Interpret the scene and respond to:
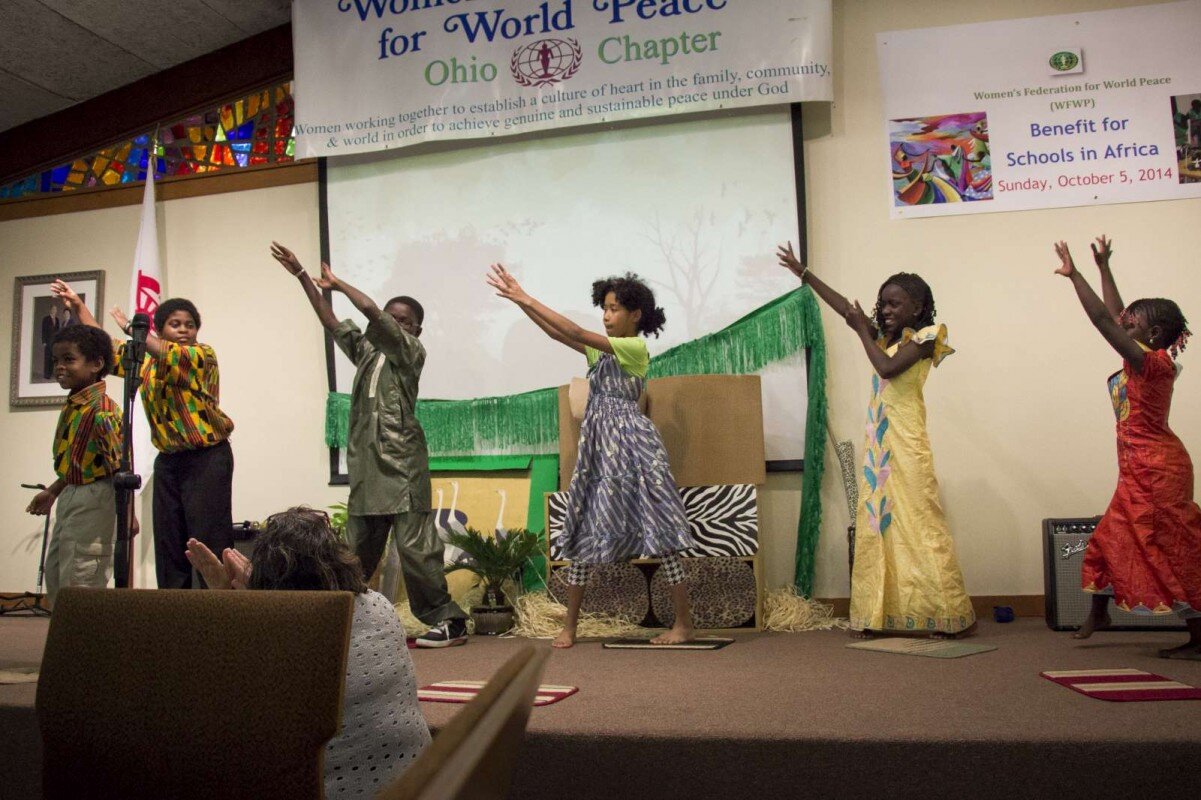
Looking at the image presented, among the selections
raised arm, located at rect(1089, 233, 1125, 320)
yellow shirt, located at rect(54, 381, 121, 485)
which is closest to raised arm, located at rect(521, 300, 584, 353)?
yellow shirt, located at rect(54, 381, 121, 485)

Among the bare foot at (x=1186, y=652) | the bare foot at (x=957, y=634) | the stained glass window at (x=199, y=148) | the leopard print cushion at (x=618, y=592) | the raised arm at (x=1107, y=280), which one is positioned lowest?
the bare foot at (x=957, y=634)

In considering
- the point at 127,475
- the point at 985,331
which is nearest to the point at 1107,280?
the point at 985,331

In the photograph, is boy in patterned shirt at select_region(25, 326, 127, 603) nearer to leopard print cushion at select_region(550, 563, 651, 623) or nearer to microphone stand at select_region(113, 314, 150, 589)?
microphone stand at select_region(113, 314, 150, 589)

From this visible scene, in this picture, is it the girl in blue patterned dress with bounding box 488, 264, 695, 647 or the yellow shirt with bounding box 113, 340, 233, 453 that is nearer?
the girl in blue patterned dress with bounding box 488, 264, 695, 647

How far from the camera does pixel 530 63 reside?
550 cm

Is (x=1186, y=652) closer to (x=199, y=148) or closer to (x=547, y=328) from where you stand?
(x=547, y=328)

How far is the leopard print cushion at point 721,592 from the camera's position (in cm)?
469

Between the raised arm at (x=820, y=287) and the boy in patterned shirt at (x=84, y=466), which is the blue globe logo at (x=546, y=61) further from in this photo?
the boy in patterned shirt at (x=84, y=466)

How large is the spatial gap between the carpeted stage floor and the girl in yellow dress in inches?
31.4

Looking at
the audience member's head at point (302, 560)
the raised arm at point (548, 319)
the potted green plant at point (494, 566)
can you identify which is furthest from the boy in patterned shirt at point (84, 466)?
the audience member's head at point (302, 560)

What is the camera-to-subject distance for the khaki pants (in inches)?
156

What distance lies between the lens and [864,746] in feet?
8.19

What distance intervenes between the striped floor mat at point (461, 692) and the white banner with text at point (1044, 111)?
124 inches

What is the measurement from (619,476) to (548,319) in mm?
702
